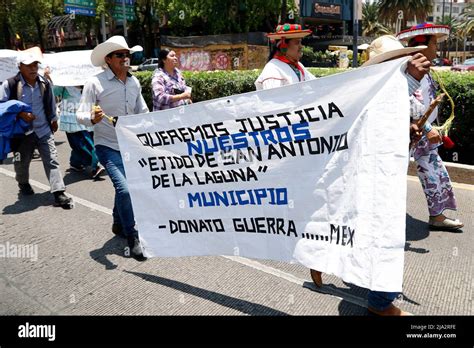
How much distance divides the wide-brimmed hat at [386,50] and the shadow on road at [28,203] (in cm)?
452

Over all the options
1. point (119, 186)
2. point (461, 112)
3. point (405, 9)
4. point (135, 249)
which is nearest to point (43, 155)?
point (119, 186)

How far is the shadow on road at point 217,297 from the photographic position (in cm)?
322

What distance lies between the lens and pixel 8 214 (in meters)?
5.66

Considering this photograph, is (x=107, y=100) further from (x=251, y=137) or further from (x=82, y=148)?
(x=82, y=148)

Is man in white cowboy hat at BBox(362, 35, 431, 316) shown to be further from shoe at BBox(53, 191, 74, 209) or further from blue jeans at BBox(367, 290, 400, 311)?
shoe at BBox(53, 191, 74, 209)

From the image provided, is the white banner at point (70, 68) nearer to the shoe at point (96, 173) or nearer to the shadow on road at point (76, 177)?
the shadow on road at point (76, 177)

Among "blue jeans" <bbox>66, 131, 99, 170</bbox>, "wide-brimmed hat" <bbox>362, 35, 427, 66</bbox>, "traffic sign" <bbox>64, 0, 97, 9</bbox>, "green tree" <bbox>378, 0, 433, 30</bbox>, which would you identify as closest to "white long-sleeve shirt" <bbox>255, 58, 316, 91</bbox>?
"wide-brimmed hat" <bbox>362, 35, 427, 66</bbox>

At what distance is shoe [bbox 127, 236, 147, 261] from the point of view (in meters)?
4.18

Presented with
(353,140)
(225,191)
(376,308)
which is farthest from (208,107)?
(376,308)

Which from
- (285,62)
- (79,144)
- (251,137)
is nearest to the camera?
(251,137)

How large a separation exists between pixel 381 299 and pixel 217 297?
1.20 meters

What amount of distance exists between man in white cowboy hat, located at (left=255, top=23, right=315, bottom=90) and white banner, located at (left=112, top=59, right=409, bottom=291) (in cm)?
94

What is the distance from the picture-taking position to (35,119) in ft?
19.7

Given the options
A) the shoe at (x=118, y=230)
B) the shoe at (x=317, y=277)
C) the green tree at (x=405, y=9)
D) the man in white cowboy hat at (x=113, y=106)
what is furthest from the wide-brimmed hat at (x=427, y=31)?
the green tree at (x=405, y=9)
